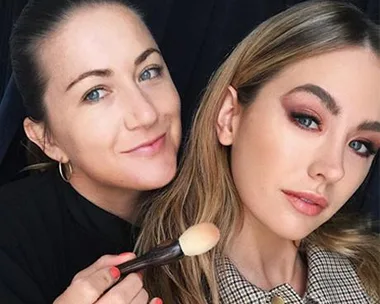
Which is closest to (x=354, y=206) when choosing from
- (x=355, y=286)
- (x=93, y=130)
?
(x=355, y=286)

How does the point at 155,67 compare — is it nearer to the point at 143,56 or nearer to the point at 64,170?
the point at 143,56

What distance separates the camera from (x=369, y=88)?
2.63ft

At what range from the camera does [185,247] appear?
0.68 m

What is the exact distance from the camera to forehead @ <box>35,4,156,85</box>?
872 mm

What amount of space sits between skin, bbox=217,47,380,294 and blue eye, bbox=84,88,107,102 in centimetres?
17

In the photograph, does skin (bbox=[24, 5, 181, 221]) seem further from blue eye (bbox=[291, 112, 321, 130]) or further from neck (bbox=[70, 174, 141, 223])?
Result: blue eye (bbox=[291, 112, 321, 130])

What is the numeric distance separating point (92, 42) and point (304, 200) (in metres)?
0.32

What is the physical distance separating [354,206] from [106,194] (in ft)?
1.31

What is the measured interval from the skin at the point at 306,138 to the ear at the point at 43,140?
0.85 feet

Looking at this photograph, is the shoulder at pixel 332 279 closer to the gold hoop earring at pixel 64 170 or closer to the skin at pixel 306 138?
the skin at pixel 306 138

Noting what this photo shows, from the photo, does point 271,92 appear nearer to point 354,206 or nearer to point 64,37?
point 64,37

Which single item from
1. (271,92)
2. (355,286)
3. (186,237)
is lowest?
(355,286)

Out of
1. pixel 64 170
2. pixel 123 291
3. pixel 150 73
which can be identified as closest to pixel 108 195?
pixel 64 170

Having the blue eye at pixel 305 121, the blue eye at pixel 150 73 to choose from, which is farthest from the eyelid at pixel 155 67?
the blue eye at pixel 305 121
